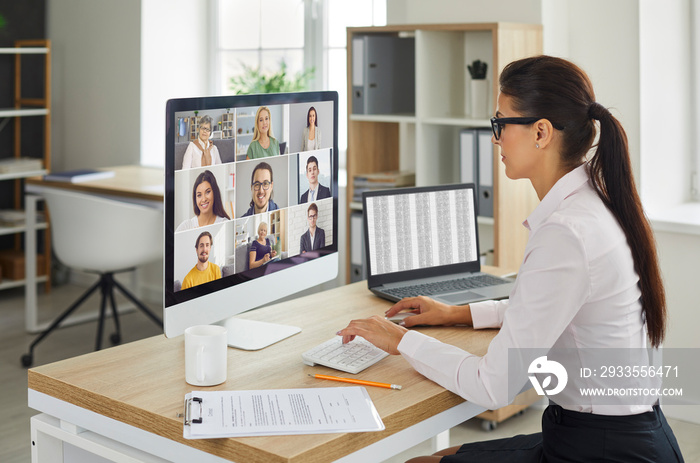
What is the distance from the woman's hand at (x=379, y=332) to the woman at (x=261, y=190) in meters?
0.32

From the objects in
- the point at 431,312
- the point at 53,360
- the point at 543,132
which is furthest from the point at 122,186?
the point at 543,132

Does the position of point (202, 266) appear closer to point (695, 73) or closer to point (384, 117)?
point (384, 117)

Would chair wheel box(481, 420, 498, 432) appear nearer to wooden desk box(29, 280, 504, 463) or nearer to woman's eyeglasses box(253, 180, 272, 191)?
wooden desk box(29, 280, 504, 463)

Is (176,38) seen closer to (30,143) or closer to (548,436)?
(30,143)

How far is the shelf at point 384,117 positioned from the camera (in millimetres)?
3313

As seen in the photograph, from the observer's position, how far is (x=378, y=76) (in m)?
3.41

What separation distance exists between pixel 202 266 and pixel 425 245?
0.70 m

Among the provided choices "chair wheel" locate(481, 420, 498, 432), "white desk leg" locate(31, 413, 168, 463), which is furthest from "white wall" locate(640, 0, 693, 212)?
"white desk leg" locate(31, 413, 168, 463)

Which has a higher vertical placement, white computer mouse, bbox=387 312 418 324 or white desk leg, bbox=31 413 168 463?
white computer mouse, bbox=387 312 418 324

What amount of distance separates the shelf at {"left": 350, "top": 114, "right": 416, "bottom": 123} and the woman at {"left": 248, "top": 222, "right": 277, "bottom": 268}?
1.60 metres

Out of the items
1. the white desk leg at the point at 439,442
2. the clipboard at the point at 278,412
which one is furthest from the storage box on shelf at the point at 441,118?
the clipboard at the point at 278,412

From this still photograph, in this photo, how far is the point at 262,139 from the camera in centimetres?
177

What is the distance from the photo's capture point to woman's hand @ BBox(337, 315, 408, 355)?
161cm

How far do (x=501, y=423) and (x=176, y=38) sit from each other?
10.5ft
